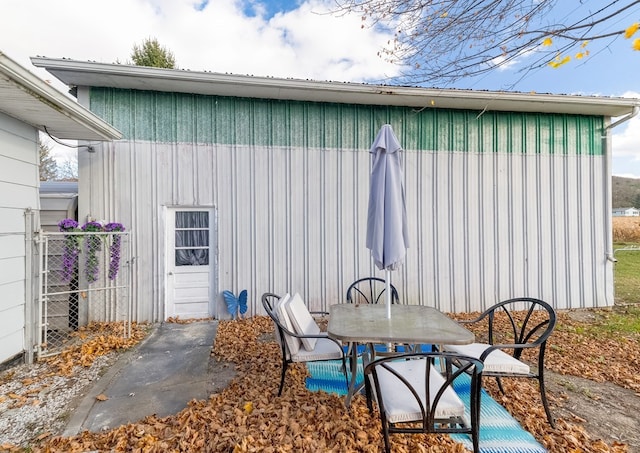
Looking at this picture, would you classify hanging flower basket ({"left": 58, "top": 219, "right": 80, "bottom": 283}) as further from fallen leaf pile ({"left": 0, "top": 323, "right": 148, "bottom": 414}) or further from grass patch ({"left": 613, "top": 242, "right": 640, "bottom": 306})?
grass patch ({"left": 613, "top": 242, "right": 640, "bottom": 306})

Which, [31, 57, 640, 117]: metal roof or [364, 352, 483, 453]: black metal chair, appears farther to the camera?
[31, 57, 640, 117]: metal roof

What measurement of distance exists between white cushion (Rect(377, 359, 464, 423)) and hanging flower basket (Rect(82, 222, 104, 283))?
419 cm

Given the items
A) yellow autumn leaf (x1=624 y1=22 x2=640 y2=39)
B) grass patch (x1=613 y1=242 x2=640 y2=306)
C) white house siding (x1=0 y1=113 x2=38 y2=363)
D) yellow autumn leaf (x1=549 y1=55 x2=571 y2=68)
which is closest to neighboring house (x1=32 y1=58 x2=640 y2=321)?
grass patch (x1=613 y1=242 x2=640 y2=306)

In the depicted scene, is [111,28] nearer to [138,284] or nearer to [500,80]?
[138,284]

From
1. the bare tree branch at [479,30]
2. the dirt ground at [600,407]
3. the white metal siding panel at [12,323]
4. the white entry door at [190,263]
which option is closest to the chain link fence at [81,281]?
the white metal siding panel at [12,323]

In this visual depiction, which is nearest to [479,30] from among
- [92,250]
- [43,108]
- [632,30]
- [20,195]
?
[632,30]

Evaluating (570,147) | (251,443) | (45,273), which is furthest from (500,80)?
(45,273)

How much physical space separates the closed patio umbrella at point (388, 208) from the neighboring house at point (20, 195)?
3.26 metres

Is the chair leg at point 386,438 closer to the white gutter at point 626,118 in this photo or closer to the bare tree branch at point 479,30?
the bare tree branch at point 479,30

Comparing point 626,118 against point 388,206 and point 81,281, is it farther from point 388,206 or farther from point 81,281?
point 81,281

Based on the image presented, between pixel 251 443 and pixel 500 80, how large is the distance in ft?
15.7

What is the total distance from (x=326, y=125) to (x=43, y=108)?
3805 millimetres

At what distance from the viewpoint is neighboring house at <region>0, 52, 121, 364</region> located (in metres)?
3.25

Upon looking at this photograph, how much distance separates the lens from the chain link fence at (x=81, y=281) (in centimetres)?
414
